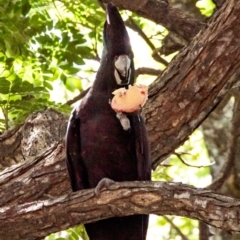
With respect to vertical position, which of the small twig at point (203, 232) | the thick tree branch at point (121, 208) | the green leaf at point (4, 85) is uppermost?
the green leaf at point (4, 85)

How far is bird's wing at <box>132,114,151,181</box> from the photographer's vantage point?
183 centimetres

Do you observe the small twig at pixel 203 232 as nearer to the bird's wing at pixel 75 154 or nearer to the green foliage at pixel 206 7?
the bird's wing at pixel 75 154

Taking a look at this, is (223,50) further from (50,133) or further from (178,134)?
(50,133)

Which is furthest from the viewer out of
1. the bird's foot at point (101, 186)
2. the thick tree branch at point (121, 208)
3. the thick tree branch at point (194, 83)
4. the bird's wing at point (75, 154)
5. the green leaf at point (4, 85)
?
the green leaf at point (4, 85)

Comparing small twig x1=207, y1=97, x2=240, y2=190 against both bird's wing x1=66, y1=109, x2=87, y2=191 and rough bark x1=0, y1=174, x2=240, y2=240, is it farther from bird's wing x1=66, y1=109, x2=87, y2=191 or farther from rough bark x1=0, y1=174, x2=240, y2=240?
rough bark x1=0, y1=174, x2=240, y2=240

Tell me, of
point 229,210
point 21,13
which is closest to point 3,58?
point 21,13

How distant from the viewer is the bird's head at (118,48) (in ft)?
5.85

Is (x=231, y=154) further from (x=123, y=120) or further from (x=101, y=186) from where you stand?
(x=101, y=186)

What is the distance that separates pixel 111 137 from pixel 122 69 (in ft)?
0.70

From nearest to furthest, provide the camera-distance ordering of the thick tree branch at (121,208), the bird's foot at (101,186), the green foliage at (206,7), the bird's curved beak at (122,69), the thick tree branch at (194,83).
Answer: the thick tree branch at (121,208)
the bird's foot at (101,186)
the bird's curved beak at (122,69)
the thick tree branch at (194,83)
the green foliage at (206,7)

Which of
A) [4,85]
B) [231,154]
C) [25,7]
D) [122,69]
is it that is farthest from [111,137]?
[231,154]

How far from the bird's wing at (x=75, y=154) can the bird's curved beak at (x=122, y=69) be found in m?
0.19

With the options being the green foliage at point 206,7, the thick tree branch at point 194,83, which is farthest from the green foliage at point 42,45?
the green foliage at point 206,7

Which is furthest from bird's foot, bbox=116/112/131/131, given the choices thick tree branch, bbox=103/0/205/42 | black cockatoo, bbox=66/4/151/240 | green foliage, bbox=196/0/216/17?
green foliage, bbox=196/0/216/17
